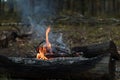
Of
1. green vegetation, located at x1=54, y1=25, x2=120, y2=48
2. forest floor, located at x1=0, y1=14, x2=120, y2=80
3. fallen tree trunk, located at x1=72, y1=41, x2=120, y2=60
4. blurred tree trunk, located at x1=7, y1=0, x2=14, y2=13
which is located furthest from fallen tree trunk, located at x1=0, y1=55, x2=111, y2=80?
blurred tree trunk, located at x1=7, y1=0, x2=14, y2=13

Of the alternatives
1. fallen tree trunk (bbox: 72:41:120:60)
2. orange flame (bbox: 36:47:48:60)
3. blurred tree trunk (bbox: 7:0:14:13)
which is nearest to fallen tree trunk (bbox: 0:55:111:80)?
fallen tree trunk (bbox: 72:41:120:60)

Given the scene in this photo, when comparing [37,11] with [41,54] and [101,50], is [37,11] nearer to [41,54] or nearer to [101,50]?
[41,54]

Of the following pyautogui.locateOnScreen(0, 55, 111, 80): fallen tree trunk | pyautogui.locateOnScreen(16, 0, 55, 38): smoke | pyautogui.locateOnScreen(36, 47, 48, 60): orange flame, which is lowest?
pyautogui.locateOnScreen(0, 55, 111, 80): fallen tree trunk

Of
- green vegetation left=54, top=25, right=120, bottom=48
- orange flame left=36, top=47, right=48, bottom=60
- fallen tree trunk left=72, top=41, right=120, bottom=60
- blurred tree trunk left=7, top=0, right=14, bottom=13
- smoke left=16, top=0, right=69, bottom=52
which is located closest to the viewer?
fallen tree trunk left=72, top=41, right=120, bottom=60

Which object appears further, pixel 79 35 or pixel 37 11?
pixel 37 11

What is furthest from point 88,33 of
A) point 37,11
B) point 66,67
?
point 66,67

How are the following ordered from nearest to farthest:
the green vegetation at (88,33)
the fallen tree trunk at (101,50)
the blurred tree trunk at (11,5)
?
the fallen tree trunk at (101,50)
the green vegetation at (88,33)
the blurred tree trunk at (11,5)

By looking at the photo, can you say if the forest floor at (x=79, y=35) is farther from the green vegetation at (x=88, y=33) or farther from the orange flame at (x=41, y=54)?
the orange flame at (x=41, y=54)

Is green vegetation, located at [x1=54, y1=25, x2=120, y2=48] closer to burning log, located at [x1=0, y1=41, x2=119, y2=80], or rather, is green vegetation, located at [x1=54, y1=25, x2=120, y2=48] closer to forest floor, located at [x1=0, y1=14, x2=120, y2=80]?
forest floor, located at [x1=0, y1=14, x2=120, y2=80]

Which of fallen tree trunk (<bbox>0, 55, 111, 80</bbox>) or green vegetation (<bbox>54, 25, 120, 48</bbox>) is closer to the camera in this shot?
fallen tree trunk (<bbox>0, 55, 111, 80</bbox>)

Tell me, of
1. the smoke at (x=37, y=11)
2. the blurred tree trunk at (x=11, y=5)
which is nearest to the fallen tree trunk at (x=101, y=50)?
the smoke at (x=37, y=11)

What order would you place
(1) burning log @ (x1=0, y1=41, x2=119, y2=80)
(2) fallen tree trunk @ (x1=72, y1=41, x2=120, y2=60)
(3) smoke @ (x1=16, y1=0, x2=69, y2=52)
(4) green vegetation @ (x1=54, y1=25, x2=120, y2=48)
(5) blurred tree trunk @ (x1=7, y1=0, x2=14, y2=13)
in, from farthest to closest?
1. (5) blurred tree trunk @ (x1=7, y1=0, x2=14, y2=13)
2. (3) smoke @ (x1=16, y1=0, x2=69, y2=52)
3. (4) green vegetation @ (x1=54, y1=25, x2=120, y2=48)
4. (2) fallen tree trunk @ (x1=72, y1=41, x2=120, y2=60)
5. (1) burning log @ (x1=0, y1=41, x2=119, y2=80)

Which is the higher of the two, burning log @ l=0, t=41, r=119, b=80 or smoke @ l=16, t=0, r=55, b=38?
smoke @ l=16, t=0, r=55, b=38

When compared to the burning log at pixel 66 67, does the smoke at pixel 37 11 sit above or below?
above
